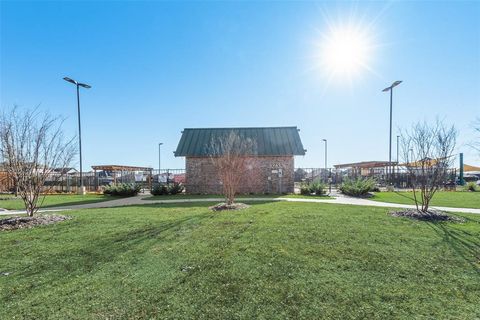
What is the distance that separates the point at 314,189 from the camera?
18141 millimetres

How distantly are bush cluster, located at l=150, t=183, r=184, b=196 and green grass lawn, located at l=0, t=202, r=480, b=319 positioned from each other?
11.6m

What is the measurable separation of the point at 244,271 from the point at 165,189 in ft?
51.3

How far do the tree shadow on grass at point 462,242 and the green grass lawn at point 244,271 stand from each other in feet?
0.09

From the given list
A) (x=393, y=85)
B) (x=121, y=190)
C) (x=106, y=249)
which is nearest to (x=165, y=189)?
(x=121, y=190)

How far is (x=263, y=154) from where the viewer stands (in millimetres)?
19172

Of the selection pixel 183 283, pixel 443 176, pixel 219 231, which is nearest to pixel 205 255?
pixel 183 283

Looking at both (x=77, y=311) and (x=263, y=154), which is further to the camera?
(x=263, y=154)

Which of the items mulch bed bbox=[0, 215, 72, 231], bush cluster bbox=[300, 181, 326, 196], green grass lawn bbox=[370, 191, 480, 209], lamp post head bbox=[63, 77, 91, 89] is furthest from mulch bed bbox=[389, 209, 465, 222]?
lamp post head bbox=[63, 77, 91, 89]

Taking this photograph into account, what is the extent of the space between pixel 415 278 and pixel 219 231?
414 centimetres

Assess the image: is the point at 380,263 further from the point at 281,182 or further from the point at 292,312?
the point at 281,182

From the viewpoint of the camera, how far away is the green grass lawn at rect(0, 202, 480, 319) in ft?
10.9

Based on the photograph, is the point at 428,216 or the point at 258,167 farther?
the point at 258,167

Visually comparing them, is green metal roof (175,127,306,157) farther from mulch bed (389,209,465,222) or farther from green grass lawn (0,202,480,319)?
green grass lawn (0,202,480,319)

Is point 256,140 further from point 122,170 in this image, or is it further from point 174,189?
point 122,170
